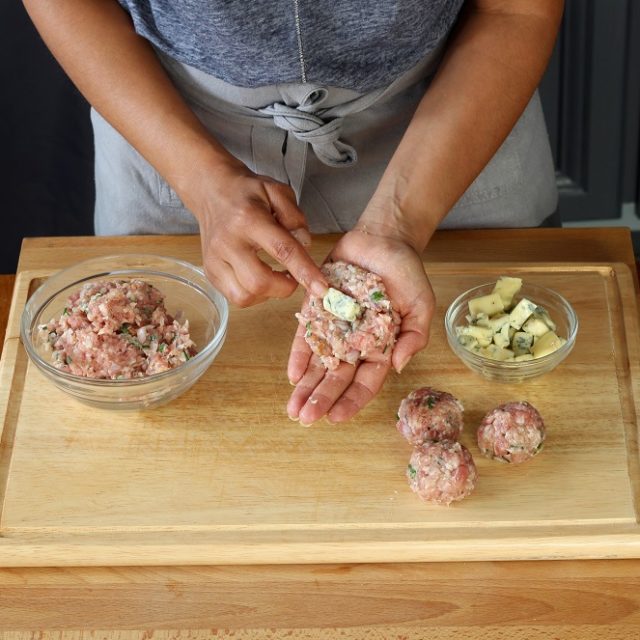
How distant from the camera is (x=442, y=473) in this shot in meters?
1.51

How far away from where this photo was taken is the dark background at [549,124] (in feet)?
9.29

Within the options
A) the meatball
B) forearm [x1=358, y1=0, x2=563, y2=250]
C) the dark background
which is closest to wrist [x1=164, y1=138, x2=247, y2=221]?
forearm [x1=358, y1=0, x2=563, y2=250]

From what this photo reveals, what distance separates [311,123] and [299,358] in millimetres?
462

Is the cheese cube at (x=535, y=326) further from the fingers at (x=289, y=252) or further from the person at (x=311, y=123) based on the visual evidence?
the fingers at (x=289, y=252)

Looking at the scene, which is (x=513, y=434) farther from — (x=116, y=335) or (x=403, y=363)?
(x=116, y=335)

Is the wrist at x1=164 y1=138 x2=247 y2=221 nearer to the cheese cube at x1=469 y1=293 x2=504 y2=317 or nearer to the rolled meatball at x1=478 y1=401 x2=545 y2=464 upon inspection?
the cheese cube at x1=469 y1=293 x2=504 y2=317

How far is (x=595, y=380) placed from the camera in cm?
172

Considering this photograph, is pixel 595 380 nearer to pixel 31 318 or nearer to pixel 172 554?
pixel 172 554

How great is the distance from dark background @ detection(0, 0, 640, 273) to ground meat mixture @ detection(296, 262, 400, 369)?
4.95 feet

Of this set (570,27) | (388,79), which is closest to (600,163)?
(570,27)

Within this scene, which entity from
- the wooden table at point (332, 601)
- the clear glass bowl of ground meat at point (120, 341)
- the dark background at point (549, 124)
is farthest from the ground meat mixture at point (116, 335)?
the dark background at point (549, 124)

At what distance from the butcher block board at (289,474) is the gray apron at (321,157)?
36 cm

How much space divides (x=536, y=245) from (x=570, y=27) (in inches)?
43.5

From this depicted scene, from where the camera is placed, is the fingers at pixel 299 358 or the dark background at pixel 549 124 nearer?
the fingers at pixel 299 358
